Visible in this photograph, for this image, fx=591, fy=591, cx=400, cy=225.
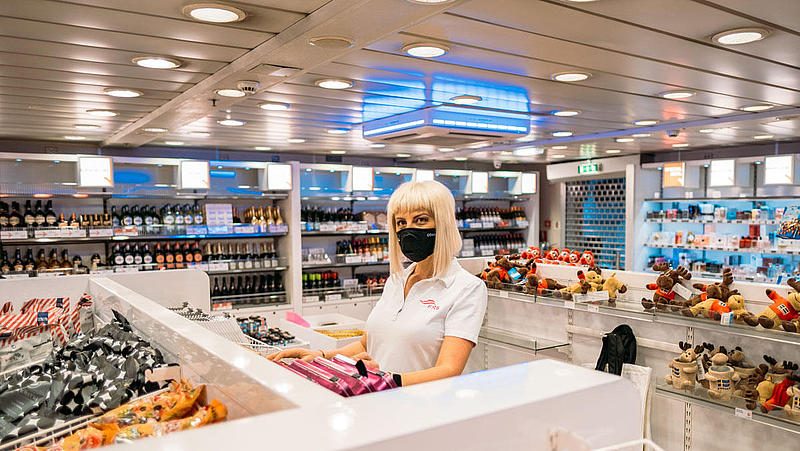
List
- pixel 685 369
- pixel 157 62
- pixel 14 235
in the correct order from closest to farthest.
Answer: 1. pixel 157 62
2. pixel 685 369
3. pixel 14 235

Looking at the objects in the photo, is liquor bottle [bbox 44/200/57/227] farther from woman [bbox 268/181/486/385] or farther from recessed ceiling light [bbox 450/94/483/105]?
woman [bbox 268/181/486/385]

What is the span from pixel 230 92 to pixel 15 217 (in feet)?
15.1

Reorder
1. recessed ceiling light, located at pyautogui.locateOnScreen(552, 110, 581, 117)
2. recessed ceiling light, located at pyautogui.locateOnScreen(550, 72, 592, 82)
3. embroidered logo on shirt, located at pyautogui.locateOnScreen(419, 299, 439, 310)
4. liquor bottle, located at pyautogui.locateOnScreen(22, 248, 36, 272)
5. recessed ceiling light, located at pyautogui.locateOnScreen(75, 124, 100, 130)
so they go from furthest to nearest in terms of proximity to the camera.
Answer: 1. liquor bottle, located at pyautogui.locateOnScreen(22, 248, 36, 272)
2. recessed ceiling light, located at pyautogui.locateOnScreen(75, 124, 100, 130)
3. recessed ceiling light, located at pyautogui.locateOnScreen(552, 110, 581, 117)
4. recessed ceiling light, located at pyautogui.locateOnScreen(550, 72, 592, 82)
5. embroidered logo on shirt, located at pyautogui.locateOnScreen(419, 299, 439, 310)

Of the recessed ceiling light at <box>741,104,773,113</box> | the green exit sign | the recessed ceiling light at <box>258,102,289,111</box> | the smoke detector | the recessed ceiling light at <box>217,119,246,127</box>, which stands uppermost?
the recessed ceiling light at <box>741,104,773,113</box>

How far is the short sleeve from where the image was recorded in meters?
2.37

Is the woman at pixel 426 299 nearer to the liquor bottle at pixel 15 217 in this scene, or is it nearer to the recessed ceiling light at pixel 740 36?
the recessed ceiling light at pixel 740 36

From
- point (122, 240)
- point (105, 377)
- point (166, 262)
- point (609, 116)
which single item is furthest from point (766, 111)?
point (122, 240)

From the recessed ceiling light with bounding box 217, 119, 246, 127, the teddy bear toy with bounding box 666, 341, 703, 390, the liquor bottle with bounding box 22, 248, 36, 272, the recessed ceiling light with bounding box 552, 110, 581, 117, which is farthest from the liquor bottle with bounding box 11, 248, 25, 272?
the teddy bear toy with bounding box 666, 341, 703, 390

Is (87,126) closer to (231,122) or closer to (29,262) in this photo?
(231,122)

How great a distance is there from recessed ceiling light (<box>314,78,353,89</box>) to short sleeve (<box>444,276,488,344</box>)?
2.20 meters

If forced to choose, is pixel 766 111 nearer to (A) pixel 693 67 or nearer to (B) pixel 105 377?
(A) pixel 693 67

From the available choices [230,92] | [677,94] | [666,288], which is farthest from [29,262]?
[677,94]

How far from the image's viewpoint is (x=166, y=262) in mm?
7867

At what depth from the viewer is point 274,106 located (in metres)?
5.07
